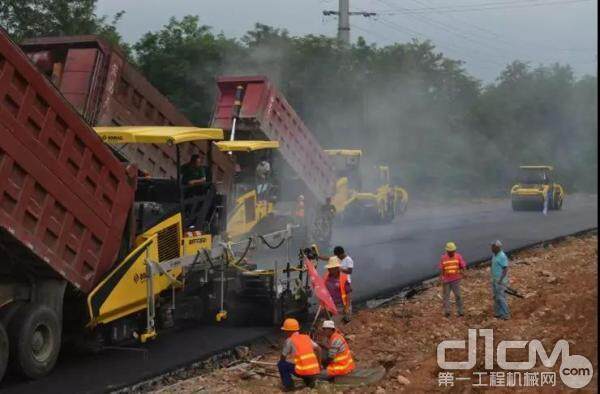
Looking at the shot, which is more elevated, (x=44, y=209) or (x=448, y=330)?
(x=44, y=209)

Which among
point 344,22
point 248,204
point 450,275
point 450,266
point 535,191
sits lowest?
point 450,275

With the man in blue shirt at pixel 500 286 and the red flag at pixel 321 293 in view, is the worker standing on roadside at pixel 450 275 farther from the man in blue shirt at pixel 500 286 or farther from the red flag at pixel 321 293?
the red flag at pixel 321 293

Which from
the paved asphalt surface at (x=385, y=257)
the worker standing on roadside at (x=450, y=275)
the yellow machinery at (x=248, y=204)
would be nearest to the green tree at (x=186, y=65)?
the paved asphalt surface at (x=385, y=257)

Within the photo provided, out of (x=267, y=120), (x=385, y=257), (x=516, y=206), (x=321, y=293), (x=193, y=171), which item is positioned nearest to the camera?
(x=321, y=293)

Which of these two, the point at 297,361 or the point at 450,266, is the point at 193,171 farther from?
the point at 450,266

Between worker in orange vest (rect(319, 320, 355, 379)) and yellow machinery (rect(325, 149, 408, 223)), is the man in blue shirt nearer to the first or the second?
worker in orange vest (rect(319, 320, 355, 379))

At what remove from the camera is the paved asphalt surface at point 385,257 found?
30.4ft

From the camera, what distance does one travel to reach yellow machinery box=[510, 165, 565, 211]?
33.9m

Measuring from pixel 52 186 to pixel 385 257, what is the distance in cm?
1175

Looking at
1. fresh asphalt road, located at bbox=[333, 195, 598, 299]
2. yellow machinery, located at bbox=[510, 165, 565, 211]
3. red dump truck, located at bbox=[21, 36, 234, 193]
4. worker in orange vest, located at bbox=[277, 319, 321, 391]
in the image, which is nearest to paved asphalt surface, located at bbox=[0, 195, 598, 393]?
fresh asphalt road, located at bbox=[333, 195, 598, 299]

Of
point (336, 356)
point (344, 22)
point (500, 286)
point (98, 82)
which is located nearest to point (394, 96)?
point (344, 22)

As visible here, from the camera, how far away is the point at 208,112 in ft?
102

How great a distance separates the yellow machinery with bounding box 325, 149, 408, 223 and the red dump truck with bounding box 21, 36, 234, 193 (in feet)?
31.2

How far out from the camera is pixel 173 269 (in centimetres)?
1075
